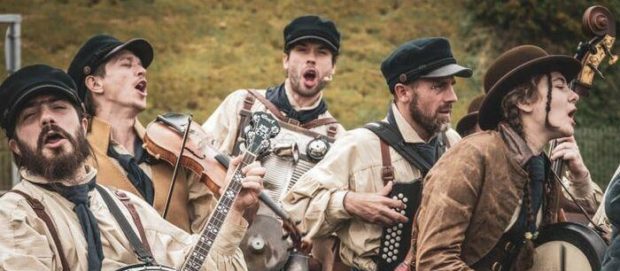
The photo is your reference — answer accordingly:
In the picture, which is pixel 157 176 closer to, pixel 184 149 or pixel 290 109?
pixel 184 149

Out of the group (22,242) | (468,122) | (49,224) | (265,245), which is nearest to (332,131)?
(468,122)

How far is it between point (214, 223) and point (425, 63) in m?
1.65

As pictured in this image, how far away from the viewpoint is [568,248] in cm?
676

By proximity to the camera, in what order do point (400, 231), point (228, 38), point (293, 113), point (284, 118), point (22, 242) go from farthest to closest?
point (228, 38), point (293, 113), point (284, 118), point (400, 231), point (22, 242)

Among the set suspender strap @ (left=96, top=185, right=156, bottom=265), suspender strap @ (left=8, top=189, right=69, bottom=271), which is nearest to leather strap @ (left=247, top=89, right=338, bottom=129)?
suspender strap @ (left=96, top=185, right=156, bottom=265)

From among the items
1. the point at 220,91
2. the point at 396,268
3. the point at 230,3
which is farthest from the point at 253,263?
the point at 230,3

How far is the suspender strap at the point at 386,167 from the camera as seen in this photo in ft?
25.1

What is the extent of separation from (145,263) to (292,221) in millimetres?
1519

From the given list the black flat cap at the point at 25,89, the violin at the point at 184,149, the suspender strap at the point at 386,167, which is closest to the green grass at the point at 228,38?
the violin at the point at 184,149

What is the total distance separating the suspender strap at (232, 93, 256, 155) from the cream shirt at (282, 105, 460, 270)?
1.51m

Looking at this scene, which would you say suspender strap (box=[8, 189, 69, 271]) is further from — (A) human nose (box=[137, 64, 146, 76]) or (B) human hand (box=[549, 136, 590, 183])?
(B) human hand (box=[549, 136, 590, 183])

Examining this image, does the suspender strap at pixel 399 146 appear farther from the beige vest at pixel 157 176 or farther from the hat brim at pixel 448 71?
the beige vest at pixel 157 176

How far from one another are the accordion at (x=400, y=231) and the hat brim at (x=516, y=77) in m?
0.78

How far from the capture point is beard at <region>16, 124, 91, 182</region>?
20.8ft
